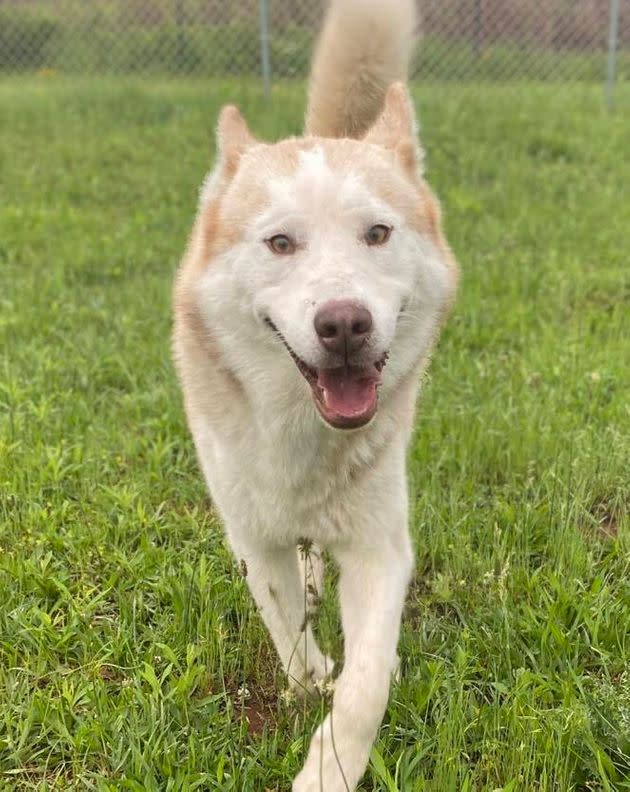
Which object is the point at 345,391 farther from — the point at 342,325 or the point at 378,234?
the point at 378,234

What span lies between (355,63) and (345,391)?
170cm

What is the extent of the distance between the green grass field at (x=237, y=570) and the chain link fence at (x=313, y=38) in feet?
19.5

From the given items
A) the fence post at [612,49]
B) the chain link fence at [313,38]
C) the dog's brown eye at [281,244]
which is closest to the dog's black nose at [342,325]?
the dog's brown eye at [281,244]

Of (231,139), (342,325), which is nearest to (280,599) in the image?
(342,325)

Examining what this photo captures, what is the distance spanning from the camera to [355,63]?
10.3 feet

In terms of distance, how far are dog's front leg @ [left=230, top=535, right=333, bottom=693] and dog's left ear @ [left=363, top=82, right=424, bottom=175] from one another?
1.13 metres

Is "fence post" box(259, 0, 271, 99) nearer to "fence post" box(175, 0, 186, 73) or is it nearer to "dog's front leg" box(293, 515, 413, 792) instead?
"fence post" box(175, 0, 186, 73)

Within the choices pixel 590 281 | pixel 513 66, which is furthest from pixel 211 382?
pixel 513 66

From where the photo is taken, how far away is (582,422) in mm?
3381

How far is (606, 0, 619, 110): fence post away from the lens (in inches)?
396

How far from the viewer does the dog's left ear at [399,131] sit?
7.86 feet

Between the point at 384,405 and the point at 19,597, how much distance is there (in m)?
1.19

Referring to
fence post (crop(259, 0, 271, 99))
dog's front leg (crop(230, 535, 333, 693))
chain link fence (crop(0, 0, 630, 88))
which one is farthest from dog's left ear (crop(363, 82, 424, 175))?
chain link fence (crop(0, 0, 630, 88))

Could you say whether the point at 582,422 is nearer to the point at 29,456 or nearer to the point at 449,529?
the point at 449,529
